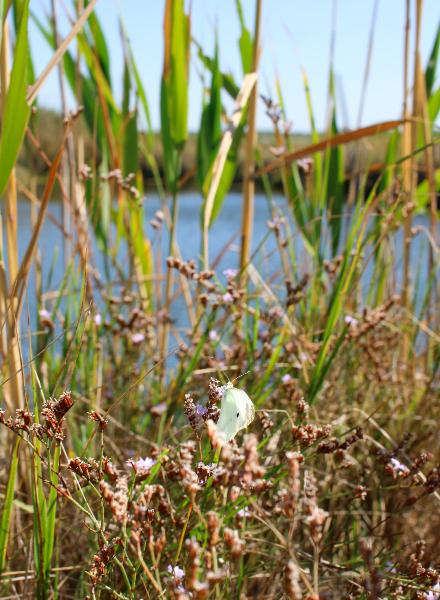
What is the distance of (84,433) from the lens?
976mm

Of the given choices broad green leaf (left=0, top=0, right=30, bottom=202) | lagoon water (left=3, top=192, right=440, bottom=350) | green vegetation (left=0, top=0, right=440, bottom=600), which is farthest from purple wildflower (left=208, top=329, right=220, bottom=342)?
broad green leaf (left=0, top=0, right=30, bottom=202)

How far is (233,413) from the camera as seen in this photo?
1.67ft

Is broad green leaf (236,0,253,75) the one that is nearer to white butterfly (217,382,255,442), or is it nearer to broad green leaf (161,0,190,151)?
broad green leaf (161,0,190,151)

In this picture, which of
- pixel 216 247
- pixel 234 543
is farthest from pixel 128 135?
pixel 216 247

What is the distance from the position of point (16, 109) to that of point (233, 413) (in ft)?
1.54

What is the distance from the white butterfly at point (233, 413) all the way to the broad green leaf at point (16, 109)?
1.36ft

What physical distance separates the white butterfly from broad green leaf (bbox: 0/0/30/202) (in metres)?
0.41

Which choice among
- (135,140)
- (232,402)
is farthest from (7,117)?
(135,140)

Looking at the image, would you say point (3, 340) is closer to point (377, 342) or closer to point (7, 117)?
point (7, 117)

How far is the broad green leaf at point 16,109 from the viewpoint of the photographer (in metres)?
0.58

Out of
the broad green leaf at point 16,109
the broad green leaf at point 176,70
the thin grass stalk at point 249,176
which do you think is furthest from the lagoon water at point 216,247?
the broad green leaf at point 16,109

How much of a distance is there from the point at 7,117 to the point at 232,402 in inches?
18.1

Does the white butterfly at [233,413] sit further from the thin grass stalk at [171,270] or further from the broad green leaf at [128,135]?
the broad green leaf at [128,135]

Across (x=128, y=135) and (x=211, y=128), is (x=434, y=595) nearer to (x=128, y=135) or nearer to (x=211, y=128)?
(x=211, y=128)
